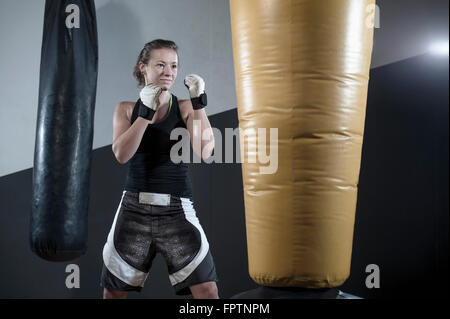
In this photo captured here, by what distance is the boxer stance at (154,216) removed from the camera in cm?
190

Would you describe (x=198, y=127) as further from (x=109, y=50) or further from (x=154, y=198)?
(x=109, y=50)

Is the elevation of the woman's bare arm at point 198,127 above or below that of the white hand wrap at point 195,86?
below

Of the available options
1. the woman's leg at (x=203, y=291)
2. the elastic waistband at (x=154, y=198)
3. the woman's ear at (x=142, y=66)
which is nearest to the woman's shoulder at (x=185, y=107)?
the woman's ear at (x=142, y=66)

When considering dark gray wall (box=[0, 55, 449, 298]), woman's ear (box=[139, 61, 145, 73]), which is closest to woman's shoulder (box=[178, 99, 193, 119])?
woman's ear (box=[139, 61, 145, 73])

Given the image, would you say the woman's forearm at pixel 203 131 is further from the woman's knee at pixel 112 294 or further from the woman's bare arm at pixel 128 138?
the woman's knee at pixel 112 294

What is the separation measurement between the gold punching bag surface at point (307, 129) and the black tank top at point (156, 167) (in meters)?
0.41

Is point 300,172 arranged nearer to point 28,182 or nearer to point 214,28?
point 214,28

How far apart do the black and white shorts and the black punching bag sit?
0.21 metres

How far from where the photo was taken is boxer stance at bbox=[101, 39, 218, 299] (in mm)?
1901

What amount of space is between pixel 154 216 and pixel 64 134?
0.54 metres

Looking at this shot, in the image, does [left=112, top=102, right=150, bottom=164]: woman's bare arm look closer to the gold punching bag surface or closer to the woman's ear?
the woman's ear

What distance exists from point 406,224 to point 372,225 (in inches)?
6.8

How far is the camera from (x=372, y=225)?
2.39 m
